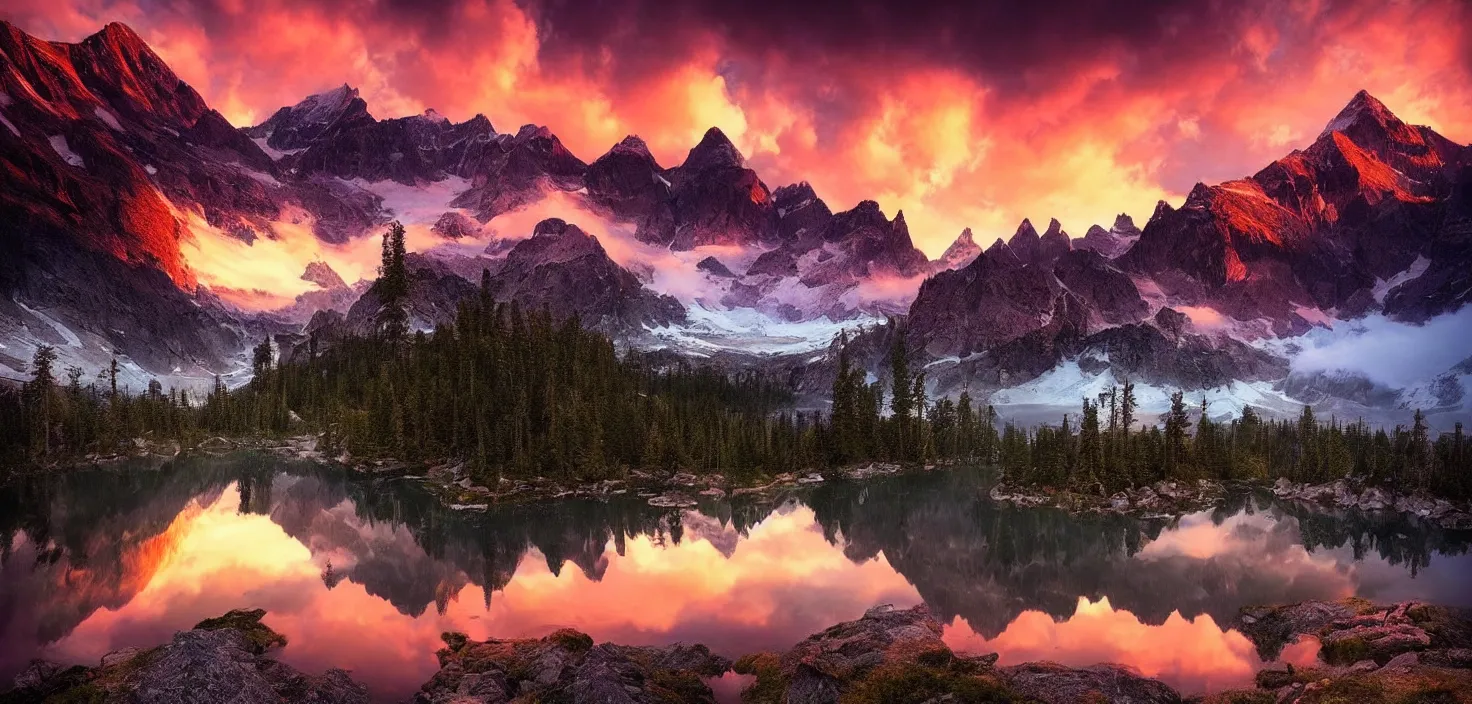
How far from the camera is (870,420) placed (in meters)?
137

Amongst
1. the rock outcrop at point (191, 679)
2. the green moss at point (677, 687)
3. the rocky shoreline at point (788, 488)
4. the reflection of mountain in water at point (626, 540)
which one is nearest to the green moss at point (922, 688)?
the green moss at point (677, 687)

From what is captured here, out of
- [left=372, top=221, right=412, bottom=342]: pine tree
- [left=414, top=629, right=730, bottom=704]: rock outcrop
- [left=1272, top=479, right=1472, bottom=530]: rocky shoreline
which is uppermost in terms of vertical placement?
[left=372, top=221, right=412, bottom=342]: pine tree

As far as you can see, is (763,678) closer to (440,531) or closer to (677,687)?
(677,687)

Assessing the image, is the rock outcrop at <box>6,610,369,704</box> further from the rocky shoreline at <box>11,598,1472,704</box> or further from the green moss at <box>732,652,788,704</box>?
the green moss at <box>732,652,788,704</box>

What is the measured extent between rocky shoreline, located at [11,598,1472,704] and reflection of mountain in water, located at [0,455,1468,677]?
8146 mm

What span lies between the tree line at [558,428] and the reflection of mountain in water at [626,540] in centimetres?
1059

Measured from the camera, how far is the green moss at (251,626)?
32219 millimetres

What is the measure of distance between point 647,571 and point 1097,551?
38263 mm

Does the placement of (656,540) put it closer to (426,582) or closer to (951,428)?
(426,582)

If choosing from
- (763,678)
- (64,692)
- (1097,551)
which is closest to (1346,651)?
(763,678)

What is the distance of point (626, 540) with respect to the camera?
2496 inches

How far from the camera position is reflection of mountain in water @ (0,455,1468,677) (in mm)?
45531

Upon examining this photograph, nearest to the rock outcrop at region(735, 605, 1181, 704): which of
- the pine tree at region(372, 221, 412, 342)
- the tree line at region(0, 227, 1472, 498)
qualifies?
the tree line at region(0, 227, 1472, 498)

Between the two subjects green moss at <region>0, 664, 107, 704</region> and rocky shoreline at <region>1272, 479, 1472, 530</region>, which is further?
rocky shoreline at <region>1272, 479, 1472, 530</region>
